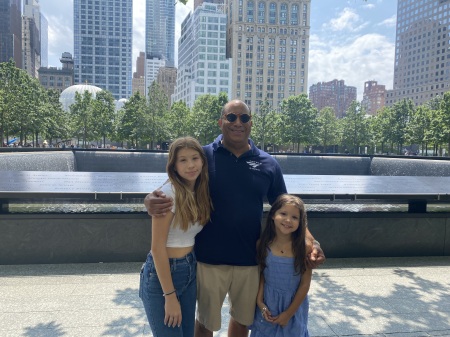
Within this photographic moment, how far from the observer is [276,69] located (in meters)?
125

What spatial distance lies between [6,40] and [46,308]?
151583 millimetres

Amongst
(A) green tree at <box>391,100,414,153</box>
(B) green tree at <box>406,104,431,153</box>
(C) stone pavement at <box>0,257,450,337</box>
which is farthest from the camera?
(A) green tree at <box>391,100,414,153</box>

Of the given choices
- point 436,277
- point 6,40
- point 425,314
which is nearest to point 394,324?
point 425,314

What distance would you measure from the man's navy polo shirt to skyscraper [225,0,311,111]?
12182cm

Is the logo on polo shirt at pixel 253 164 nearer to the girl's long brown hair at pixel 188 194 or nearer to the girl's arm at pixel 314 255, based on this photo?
the girl's long brown hair at pixel 188 194

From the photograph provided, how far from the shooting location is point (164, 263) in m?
2.08

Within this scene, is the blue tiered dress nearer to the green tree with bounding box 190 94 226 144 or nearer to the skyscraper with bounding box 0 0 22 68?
the green tree with bounding box 190 94 226 144

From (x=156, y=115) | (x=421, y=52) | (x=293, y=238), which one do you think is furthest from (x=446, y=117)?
(x=421, y=52)

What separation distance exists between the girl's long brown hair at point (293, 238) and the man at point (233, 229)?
0.06 m

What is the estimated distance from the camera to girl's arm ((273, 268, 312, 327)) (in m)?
2.46

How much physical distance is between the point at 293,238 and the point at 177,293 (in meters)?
0.90

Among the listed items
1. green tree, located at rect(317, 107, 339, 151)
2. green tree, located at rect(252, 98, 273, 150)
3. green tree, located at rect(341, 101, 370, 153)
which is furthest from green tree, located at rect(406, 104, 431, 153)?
green tree, located at rect(252, 98, 273, 150)

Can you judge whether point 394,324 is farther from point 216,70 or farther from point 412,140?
point 216,70

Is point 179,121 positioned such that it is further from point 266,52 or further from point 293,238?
point 266,52
